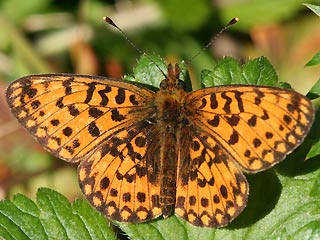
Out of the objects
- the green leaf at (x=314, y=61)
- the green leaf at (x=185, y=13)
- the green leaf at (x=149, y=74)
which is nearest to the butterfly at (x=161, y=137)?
the green leaf at (x=149, y=74)

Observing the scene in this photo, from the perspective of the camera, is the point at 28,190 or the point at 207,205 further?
the point at 28,190

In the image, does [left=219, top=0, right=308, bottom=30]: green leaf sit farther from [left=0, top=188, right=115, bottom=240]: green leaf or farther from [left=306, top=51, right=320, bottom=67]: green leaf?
[left=0, top=188, right=115, bottom=240]: green leaf

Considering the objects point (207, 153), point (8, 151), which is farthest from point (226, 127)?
point (8, 151)

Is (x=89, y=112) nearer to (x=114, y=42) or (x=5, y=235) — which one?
(x=5, y=235)

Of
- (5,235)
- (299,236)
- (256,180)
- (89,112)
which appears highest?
(89,112)

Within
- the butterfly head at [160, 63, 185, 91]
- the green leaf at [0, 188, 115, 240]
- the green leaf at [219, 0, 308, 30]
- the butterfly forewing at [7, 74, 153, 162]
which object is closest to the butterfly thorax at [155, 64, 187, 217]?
the butterfly head at [160, 63, 185, 91]

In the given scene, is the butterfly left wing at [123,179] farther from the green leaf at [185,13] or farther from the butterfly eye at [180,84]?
the green leaf at [185,13]

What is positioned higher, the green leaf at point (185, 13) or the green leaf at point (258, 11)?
the green leaf at point (185, 13)
